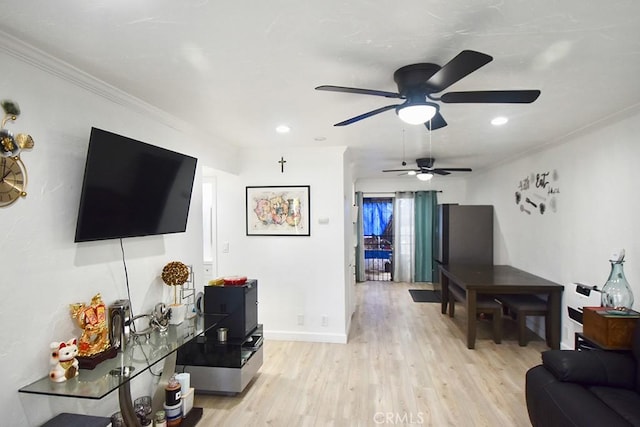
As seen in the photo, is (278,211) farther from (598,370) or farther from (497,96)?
(598,370)

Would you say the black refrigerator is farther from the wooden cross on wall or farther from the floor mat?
the wooden cross on wall

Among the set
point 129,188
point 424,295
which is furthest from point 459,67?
point 424,295

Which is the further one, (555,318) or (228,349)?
(555,318)

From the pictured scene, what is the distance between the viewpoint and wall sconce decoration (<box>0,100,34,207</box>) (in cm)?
151

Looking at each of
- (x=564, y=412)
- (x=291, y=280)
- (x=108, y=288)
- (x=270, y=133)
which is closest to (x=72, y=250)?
(x=108, y=288)

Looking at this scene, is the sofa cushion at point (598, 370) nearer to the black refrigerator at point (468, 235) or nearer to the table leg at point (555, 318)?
the table leg at point (555, 318)

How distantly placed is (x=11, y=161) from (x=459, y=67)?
211cm

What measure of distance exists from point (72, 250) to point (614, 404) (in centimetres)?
328

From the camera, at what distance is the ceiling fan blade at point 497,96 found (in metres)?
1.62

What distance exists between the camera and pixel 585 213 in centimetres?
334

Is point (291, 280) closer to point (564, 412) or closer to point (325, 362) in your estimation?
point (325, 362)

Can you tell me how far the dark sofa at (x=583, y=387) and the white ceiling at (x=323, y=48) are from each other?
5.89ft

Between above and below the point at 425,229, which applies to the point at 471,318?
below

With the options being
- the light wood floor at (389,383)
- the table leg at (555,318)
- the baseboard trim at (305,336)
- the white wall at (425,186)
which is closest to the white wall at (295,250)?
the baseboard trim at (305,336)
